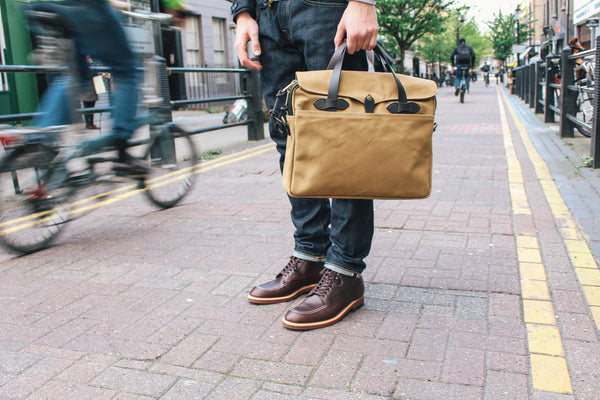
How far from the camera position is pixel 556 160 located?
260 inches

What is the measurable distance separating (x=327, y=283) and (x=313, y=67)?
36.9 inches

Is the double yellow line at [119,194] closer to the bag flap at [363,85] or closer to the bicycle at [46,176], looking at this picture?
the bicycle at [46,176]

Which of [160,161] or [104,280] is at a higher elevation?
[160,161]

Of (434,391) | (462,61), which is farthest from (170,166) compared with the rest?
(462,61)

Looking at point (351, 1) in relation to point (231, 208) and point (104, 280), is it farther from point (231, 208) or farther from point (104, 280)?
point (231, 208)

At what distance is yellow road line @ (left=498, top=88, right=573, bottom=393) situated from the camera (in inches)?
79.7

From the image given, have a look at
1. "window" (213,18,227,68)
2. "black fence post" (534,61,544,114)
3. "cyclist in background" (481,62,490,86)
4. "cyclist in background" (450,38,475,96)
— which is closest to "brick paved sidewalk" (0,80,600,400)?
"black fence post" (534,61,544,114)

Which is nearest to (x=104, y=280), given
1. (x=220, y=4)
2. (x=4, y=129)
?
(x=4, y=129)

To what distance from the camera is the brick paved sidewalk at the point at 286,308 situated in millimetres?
2045

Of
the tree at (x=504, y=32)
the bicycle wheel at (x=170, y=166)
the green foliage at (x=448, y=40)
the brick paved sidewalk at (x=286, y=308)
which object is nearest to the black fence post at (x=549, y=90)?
the brick paved sidewalk at (x=286, y=308)

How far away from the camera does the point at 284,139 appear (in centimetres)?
273

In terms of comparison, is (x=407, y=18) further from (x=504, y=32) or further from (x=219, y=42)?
(x=504, y=32)

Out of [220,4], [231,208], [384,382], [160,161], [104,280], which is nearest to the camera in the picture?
[384,382]

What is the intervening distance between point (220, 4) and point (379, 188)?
20.5 m
